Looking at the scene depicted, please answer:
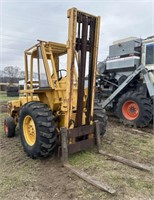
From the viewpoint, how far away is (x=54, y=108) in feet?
13.9

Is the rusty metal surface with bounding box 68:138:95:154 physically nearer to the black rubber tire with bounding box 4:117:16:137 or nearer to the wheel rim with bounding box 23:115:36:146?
the wheel rim with bounding box 23:115:36:146

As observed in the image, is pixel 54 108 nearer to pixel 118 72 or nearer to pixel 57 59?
pixel 57 59

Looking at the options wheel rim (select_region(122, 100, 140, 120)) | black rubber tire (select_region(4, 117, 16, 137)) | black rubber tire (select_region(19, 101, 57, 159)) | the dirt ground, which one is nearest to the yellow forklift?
black rubber tire (select_region(19, 101, 57, 159))

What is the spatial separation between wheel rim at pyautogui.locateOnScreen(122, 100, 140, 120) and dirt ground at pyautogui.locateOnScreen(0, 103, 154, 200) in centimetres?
216

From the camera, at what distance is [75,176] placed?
332cm

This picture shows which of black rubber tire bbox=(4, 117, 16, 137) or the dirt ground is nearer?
A: the dirt ground

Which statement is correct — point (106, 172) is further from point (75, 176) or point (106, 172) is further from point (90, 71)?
point (90, 71)

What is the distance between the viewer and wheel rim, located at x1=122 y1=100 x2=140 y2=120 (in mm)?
6920

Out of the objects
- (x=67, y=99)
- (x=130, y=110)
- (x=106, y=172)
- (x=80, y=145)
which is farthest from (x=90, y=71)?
(x=130, y=110)

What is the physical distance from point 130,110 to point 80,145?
3.63 m

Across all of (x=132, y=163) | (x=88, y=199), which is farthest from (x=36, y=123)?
(x=132, y=163)

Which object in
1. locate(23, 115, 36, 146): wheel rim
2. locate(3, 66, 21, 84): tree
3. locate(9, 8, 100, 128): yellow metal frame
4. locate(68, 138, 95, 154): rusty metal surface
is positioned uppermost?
locate(3, 66, 21, 84): tree

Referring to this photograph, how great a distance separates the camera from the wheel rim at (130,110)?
22.7 feet

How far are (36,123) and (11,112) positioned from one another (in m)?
2.62
